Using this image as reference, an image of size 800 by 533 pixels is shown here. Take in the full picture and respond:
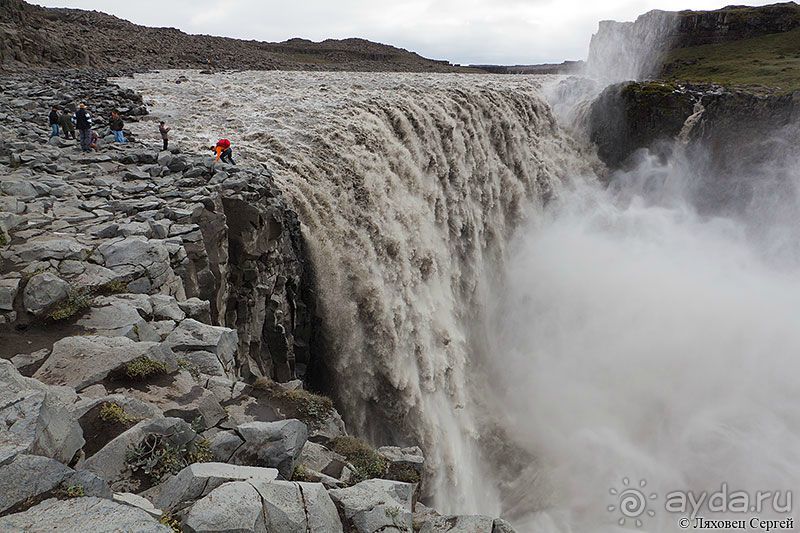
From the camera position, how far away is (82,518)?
4.09m

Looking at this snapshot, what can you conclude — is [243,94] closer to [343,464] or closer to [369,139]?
[369,139]

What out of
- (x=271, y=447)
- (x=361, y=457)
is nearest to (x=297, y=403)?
(x=361, y=457)

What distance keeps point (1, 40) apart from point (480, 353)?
35.7 meters

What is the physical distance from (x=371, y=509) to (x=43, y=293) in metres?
6.21

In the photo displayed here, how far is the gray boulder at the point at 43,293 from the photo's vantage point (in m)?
7.90

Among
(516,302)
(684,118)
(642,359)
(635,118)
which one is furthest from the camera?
(635,118)

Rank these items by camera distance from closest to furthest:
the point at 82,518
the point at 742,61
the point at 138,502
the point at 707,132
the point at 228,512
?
the point at 82,518 → the point at 228,512 → the point at 138,502 → the point at 707,132 → the point at 742,61

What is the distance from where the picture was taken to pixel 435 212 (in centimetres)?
2428

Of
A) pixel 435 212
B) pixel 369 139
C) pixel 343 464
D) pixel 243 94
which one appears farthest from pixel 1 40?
pixel 343 464

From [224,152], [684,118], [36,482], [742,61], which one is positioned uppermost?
[742,61]

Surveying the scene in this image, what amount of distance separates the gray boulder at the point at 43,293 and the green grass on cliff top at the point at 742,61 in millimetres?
55214

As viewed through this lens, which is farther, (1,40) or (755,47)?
(755,47)

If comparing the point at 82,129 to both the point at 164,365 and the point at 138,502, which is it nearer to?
the point at 164,365

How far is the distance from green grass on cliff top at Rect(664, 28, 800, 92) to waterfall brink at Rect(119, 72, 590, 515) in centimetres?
3471
